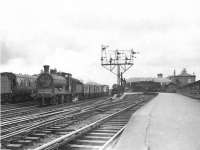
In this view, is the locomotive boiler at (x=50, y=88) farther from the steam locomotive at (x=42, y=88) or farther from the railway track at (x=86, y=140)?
the railway track at (x=86, y=140)

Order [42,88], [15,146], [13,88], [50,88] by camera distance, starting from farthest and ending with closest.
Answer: [13,88]
[42,88]
[50,88]
[15,146]

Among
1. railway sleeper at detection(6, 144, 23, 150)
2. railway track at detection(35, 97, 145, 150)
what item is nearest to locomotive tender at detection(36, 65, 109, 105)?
railway track at detection(35, 97, 145, 150)

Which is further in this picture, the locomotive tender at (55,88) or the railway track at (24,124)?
the locomotive tender at (55,88)

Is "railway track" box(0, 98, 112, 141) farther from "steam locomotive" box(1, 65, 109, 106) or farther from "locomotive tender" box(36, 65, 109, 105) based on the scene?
"steam locomotive" box(1, 65, 109, 106)

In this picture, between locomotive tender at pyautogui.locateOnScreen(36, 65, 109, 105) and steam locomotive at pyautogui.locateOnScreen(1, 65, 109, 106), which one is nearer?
locomotive tender at pyautogui.locateOnScreen(36, 65, 109, 105)

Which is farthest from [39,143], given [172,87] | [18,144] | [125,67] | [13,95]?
[172,87]

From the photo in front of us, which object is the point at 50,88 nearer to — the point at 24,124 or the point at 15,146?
the point at 24,124

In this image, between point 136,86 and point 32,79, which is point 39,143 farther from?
point 136,86

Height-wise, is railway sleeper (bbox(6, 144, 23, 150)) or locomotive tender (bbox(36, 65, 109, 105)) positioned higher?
locomotive tender (bbox(36, 65, 109, 105))

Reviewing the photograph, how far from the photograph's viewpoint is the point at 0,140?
7711mm

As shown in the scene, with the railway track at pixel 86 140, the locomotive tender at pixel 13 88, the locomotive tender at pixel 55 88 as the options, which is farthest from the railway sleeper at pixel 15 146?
the locomotive tender at pixel 13 88

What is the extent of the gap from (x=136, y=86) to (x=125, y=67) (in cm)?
5124

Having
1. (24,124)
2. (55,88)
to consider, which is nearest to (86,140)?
(24,124)

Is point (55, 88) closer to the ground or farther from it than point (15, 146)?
farther from it
